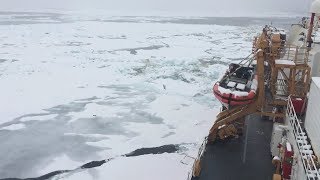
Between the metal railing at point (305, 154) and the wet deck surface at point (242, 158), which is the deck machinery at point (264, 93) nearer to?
the wet deck surface at point (242, 158)

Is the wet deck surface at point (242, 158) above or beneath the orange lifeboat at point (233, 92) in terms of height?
beneath

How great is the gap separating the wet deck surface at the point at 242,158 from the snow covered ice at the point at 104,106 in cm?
118

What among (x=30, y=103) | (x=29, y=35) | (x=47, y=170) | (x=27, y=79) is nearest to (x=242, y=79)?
(x=47, y=170)

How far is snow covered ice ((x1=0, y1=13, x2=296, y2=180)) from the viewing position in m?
9.62

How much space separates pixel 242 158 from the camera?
8.00m

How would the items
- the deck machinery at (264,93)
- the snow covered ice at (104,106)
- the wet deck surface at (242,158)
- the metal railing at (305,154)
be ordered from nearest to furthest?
the metal railing at (305,154) < the wet deck surface at (242,158) < the deck machinery at (264,93) < the snow covered ice at (104,106)

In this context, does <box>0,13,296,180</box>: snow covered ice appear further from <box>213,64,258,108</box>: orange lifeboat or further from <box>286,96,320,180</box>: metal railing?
<box>286,96,320,180</box>: metal railing

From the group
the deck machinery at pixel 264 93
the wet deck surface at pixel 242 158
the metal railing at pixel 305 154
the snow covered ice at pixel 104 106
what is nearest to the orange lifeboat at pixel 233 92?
the deck machinery at pixel 264 93

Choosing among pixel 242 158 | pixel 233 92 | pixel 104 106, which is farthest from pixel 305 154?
pixel 104 106

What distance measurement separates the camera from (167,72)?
19.9 meters

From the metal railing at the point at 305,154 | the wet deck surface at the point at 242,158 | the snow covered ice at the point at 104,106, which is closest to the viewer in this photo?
the metal railing at the point at 305,154

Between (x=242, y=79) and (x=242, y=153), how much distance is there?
258 centimetres

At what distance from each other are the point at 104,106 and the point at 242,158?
7353 millimetres

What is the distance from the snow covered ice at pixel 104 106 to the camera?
31.6 feet
